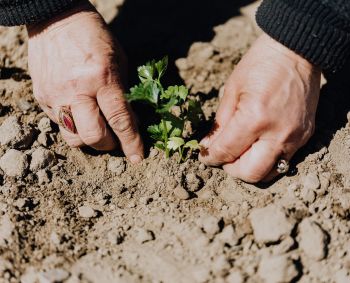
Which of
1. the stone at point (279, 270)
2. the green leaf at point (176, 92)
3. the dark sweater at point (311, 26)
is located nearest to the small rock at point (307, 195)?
the stone at point (279, 270)

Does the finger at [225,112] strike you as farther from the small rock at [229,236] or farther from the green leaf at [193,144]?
the small rock at [229,236]

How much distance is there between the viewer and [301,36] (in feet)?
7.93

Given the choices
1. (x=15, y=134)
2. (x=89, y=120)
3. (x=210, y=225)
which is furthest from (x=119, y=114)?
(x=210, y=225)

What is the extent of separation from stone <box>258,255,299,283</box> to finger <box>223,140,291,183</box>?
48 centimetres

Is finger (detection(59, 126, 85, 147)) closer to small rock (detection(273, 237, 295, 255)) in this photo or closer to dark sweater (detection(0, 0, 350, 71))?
dark sweater (detection(0, 0, 350, 71))

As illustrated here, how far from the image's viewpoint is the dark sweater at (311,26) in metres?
2.35

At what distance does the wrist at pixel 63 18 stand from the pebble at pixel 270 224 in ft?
5.15

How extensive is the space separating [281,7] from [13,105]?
1.82 meters

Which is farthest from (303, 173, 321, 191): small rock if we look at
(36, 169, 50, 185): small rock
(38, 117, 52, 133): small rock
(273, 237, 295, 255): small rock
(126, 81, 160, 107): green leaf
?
(38, 117, 52, 133): small rock

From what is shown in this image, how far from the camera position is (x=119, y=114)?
8.35ft

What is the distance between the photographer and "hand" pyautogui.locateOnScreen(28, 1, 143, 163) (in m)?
2.54

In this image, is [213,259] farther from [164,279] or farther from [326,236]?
[326,236]

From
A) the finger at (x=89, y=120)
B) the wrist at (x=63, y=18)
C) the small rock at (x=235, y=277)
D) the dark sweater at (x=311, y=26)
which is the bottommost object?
the small rock at (x=235, y=277)

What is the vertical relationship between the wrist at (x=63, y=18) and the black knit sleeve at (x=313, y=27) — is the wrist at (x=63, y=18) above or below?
below
